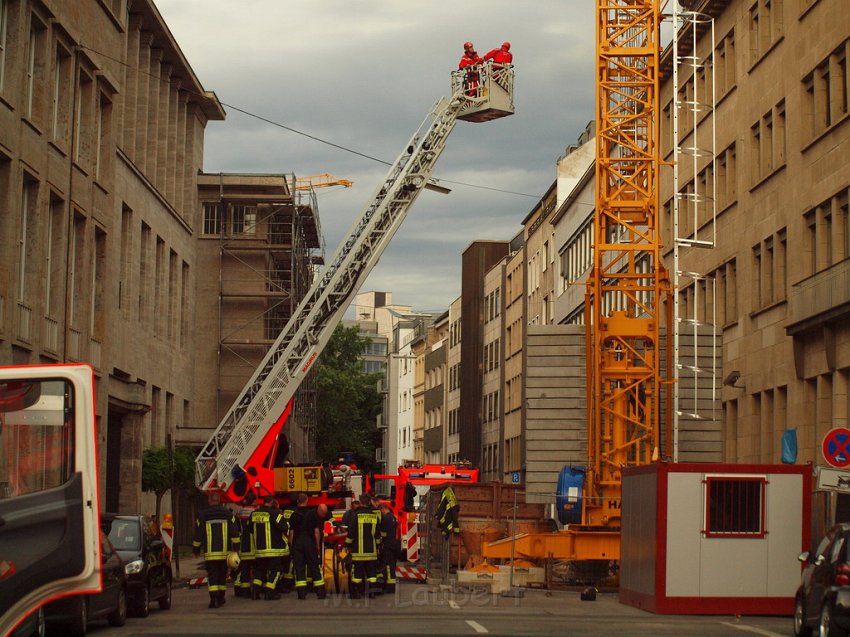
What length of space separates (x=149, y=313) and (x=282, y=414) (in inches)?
659

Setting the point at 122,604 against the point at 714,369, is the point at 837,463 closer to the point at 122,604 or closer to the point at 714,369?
the point at 122,604

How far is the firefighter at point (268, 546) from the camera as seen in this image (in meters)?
24.0

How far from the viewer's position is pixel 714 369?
35250mm

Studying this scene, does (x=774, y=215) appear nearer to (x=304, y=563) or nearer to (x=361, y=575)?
(x=361, y=575)

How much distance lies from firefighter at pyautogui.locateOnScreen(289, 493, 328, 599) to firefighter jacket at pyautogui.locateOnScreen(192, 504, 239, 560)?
1145 mm

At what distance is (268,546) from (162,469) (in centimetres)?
2470

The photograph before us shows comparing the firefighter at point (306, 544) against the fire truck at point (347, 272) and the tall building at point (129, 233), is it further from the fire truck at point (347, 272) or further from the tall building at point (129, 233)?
the fire truck at point (347, 272)

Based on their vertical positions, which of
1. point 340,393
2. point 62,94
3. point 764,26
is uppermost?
point 764,26

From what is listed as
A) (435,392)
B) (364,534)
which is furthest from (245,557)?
(435,392)

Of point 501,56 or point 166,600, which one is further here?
point 501,56

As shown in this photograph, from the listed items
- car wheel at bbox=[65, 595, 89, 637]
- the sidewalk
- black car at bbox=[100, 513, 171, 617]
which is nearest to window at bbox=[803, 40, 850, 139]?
the sidewalk

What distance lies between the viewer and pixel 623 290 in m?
35.2

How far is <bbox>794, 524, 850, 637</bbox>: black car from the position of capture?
51.9ft

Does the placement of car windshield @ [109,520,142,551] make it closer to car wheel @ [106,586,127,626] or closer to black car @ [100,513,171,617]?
black car @ [100,513,171,617]
